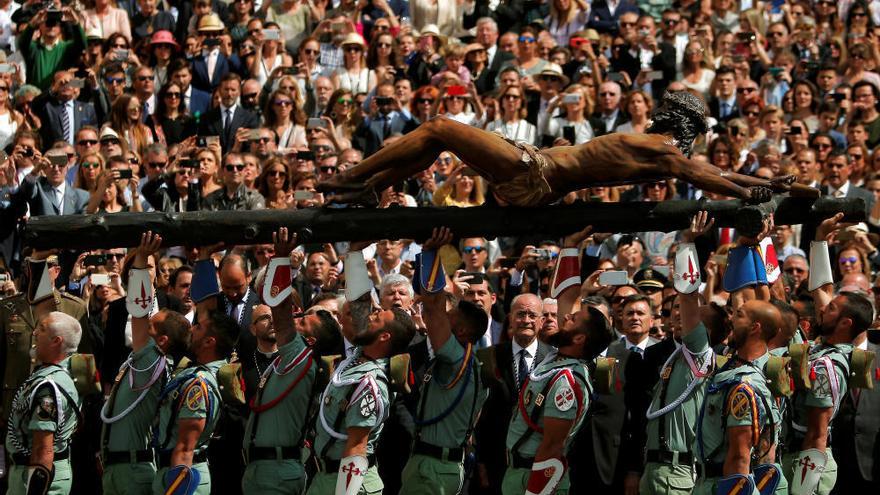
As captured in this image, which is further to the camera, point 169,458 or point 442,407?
point 169,458

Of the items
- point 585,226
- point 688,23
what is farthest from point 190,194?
point 688,23

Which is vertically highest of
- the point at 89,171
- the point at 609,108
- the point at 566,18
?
the point at 566,18

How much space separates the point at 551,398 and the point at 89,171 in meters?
6.34

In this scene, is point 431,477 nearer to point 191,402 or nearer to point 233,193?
point 191,402

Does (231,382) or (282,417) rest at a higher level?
(231,382)

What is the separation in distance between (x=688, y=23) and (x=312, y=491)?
10.8 m

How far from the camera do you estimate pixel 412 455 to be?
1074 centimetres

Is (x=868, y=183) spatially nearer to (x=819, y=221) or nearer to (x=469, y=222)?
(x=819, y=221)

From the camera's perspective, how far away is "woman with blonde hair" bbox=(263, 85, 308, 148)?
16.6 m

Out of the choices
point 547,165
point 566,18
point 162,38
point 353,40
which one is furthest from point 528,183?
point 566,18

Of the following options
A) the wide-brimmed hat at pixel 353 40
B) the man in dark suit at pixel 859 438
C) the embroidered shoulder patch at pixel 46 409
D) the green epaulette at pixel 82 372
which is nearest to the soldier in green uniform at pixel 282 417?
the green epaulette at pixel 82 372

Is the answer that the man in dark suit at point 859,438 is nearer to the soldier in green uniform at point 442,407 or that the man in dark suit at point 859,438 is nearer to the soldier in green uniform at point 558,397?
the soldier in green uniform at point 558,397

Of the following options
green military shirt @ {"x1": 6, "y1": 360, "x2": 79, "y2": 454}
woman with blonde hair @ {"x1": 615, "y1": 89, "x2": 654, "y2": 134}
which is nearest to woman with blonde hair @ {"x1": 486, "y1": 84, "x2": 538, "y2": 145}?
woman with blonde hair @ {"x1": 615, "y1": 89, "x2": 654, "y2": 134}

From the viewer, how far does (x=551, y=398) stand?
1029 cm
